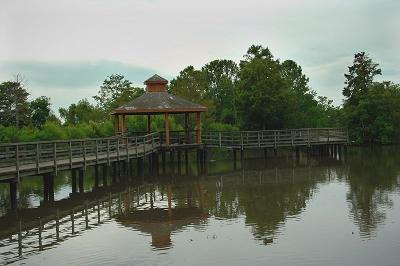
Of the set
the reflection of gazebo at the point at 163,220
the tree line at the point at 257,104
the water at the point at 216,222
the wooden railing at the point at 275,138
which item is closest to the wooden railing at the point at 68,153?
the water at the point at 216,222

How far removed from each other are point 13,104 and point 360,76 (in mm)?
38336

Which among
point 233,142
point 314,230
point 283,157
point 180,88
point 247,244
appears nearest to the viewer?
point 247,244

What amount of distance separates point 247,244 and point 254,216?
3.86 metres

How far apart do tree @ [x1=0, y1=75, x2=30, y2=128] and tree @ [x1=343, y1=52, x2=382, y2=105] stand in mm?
35615

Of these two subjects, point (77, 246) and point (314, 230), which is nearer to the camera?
point (77, 246)

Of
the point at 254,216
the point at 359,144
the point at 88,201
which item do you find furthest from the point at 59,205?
the point at 359,144

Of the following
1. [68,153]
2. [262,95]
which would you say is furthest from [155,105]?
[262,95]

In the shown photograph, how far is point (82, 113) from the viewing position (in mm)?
65125

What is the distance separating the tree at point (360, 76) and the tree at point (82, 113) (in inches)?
1153

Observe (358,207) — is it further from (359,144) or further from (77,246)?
(359,144)

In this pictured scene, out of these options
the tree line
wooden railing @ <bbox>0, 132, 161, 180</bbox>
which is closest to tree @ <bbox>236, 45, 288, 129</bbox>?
the tree line

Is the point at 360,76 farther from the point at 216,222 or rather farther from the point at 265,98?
the point at 216,222

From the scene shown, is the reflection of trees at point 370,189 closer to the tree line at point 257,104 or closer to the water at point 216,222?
the water at point 216,222

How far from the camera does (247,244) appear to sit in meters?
14.6
